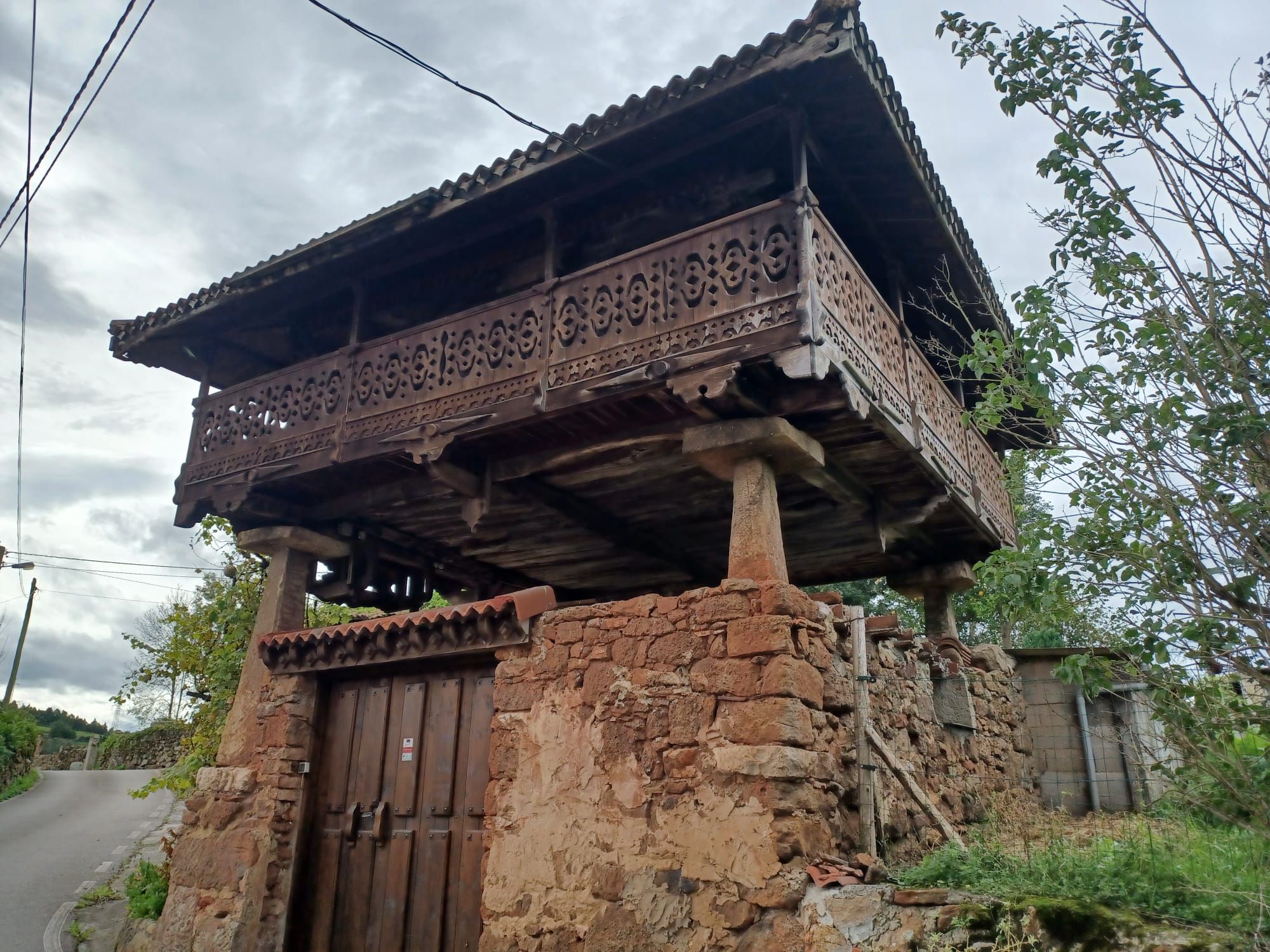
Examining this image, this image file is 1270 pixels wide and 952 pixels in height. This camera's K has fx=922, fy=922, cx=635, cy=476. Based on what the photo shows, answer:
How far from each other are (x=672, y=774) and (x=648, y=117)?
3943 millimetres

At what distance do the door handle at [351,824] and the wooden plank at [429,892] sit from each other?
0.70 meters

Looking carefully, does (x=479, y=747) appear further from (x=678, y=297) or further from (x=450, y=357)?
(x=678, y=297)

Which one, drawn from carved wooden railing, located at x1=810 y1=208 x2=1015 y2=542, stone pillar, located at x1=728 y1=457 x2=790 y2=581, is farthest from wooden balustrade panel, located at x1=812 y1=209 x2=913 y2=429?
stone pillar, located at x1=728 y1=457 x2=790 y2=581

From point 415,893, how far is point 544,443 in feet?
10.2

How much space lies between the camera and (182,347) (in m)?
8.52

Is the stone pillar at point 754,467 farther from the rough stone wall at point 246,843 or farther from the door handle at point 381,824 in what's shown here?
the rough stone wall at point 246,843

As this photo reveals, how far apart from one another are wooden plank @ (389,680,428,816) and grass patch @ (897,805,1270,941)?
333 centimetres

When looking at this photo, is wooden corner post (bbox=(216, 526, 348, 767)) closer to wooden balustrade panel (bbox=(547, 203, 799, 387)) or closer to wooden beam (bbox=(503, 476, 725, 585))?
wooden beam (bbox=(503, 476, 725, 585))

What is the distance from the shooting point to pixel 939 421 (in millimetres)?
7355

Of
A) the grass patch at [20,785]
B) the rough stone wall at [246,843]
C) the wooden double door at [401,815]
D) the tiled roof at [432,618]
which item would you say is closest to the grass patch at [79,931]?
the rough stone wall at [246,843]

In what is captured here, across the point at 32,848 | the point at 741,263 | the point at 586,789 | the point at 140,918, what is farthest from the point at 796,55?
the point at 32,848

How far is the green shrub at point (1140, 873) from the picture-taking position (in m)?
3.32

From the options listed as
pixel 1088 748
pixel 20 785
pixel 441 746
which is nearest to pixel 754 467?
pixel 441 746

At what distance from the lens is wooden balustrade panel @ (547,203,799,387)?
18.0ft
